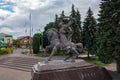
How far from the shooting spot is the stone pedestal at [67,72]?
9.54m

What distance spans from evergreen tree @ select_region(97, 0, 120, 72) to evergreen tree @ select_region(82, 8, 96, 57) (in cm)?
884

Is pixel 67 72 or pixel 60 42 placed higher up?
pixel 60 42

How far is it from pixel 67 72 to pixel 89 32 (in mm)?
15687

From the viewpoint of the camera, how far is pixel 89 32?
82.2ft

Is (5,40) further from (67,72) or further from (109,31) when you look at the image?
(67,72)

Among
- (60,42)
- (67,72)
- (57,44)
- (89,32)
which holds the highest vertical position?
(89,32)

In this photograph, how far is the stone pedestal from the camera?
9.54 metres

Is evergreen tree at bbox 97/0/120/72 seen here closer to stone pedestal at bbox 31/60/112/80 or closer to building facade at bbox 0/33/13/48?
stone pedestal at bbox 31/60/112/80

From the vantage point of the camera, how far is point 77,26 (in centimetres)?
2556

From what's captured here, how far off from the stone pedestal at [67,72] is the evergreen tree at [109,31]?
390 cm

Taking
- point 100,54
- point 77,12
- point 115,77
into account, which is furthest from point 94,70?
point 77,12

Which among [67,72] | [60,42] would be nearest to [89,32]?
[60,42]

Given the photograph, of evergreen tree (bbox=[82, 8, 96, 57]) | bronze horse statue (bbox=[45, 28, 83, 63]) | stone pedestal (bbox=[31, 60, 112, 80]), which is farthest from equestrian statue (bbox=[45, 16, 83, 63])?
evergreen tree (bbox=[82, 8, 96, 57])

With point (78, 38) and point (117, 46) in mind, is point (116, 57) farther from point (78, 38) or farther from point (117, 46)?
point (78, 38)
